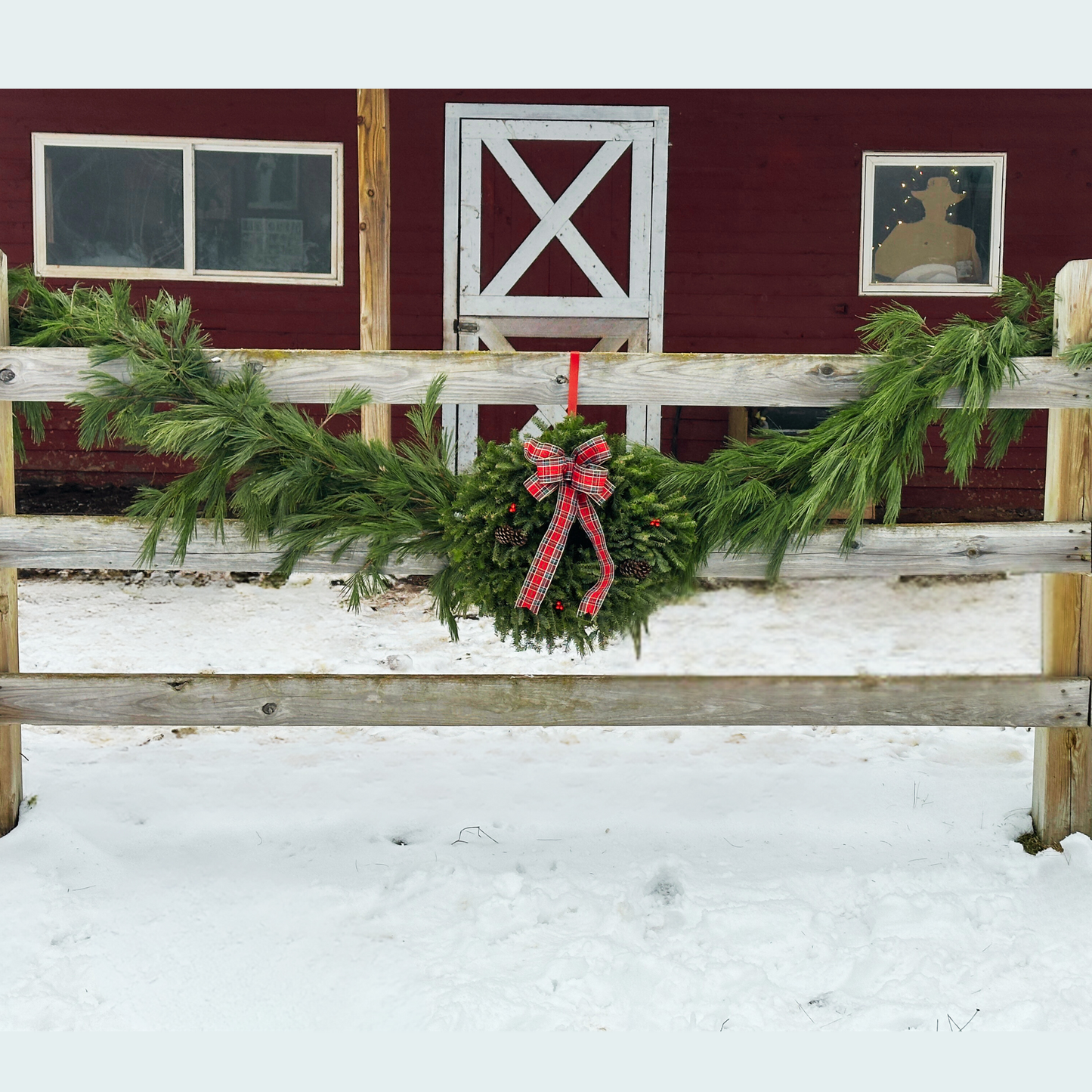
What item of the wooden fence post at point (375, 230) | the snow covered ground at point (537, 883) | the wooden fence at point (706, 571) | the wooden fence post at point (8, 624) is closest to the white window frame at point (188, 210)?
the wooden fence post at point (375, 230)

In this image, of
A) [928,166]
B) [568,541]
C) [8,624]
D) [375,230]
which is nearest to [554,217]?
[375,230]

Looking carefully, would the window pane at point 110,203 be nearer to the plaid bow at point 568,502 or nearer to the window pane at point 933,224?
the window pane at point 933,224

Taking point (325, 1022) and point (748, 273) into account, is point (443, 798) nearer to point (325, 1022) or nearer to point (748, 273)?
point (325, 1022)

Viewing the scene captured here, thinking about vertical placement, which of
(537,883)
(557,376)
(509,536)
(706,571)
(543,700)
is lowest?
(537,883)

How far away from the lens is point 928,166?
7.30 metres

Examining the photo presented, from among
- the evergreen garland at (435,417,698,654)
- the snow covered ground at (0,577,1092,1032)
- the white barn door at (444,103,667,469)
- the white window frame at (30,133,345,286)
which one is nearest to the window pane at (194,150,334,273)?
the white window frame at (30,133,345,286)

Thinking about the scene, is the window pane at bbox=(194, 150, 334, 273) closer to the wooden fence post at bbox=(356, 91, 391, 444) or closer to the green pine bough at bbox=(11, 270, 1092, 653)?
the wooden fence post at bbox=(356, 91, 391, 444)

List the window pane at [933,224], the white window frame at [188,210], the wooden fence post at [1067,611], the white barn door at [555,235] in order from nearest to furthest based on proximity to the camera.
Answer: the wooden fence post at [1067,611] → the white barn door at [555,235] → the white window frame at [188,210] → the window pane at [933,224]

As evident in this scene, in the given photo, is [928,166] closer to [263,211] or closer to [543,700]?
[263,211]

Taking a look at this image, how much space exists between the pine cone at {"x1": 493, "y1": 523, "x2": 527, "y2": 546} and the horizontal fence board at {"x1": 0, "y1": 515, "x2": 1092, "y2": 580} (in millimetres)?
337

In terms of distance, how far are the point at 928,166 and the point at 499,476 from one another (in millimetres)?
5842

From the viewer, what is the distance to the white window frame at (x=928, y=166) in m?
7.27

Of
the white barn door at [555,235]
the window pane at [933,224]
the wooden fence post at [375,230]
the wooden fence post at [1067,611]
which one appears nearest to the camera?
the wooden fence post at [1067,611]

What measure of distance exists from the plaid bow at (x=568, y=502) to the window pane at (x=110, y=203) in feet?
18.3
